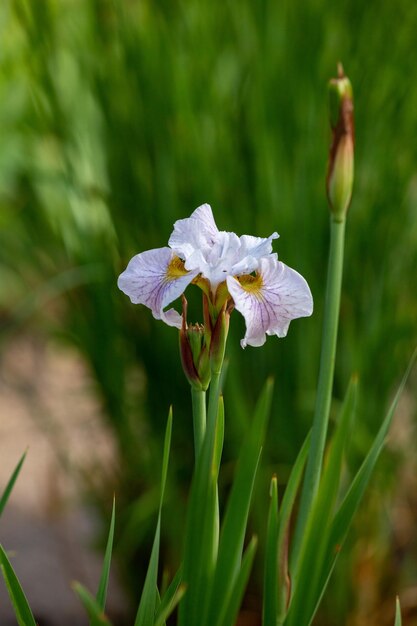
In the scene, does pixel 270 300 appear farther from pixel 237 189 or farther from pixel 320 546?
pixel 237 189

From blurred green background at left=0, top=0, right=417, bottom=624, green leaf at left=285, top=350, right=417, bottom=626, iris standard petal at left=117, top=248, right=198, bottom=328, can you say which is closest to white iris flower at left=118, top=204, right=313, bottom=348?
iris standard petal at left=117, top=248, right=198, bottom=328

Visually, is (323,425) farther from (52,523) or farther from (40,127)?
(52,523)

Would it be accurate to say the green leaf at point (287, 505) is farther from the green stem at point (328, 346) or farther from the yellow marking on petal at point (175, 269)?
the yellow marking on petal at point (175, 269)

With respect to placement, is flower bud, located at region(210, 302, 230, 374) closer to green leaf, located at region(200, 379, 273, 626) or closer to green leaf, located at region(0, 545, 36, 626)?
green leaf, located at region(200, 379, 273, 626)

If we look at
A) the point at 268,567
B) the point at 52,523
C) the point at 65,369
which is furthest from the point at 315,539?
the point at 65,369

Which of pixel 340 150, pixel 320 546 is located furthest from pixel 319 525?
pixel 340 150

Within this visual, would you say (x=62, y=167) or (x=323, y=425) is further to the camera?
(x=62, y=167)
